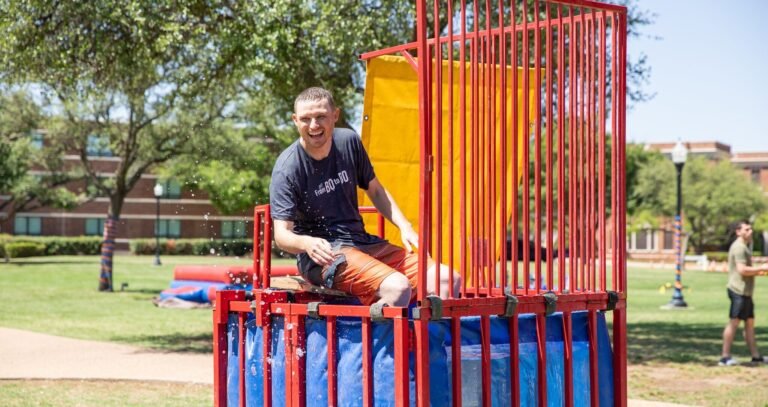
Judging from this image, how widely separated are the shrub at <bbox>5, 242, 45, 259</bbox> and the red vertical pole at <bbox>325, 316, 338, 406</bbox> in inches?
1975

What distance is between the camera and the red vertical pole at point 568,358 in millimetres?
5137

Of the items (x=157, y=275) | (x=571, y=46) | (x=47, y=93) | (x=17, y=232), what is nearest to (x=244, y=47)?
(x=47, y=93)

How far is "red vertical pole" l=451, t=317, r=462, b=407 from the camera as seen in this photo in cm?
454

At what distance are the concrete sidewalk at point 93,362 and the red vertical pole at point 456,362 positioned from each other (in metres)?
4.66

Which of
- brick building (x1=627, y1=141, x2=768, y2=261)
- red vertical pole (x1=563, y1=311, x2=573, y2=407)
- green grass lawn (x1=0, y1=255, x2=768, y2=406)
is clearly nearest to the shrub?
green grass lawn (x1=0, y1=255, x2=768, y2=406)

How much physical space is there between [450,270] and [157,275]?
111 ft

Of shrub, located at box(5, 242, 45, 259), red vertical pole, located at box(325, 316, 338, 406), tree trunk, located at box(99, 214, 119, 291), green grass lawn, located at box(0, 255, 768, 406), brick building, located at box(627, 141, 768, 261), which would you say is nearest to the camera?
red vertical pole, located at box(325, 316, 338, 406)

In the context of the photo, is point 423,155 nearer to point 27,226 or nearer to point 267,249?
point 267,249

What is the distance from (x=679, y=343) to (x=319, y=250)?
11056mm

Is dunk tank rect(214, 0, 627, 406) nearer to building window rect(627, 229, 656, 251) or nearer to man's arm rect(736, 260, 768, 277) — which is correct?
man's arm rect(736, 260, 768, 277)

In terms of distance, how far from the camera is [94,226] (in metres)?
71.4

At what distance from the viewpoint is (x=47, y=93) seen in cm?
1432

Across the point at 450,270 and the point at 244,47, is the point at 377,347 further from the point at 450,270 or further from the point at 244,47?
the point at 244,47

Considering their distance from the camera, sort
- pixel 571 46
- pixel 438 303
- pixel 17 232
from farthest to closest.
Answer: pixel 17 232
pixel 571 46
pixel 438 303
